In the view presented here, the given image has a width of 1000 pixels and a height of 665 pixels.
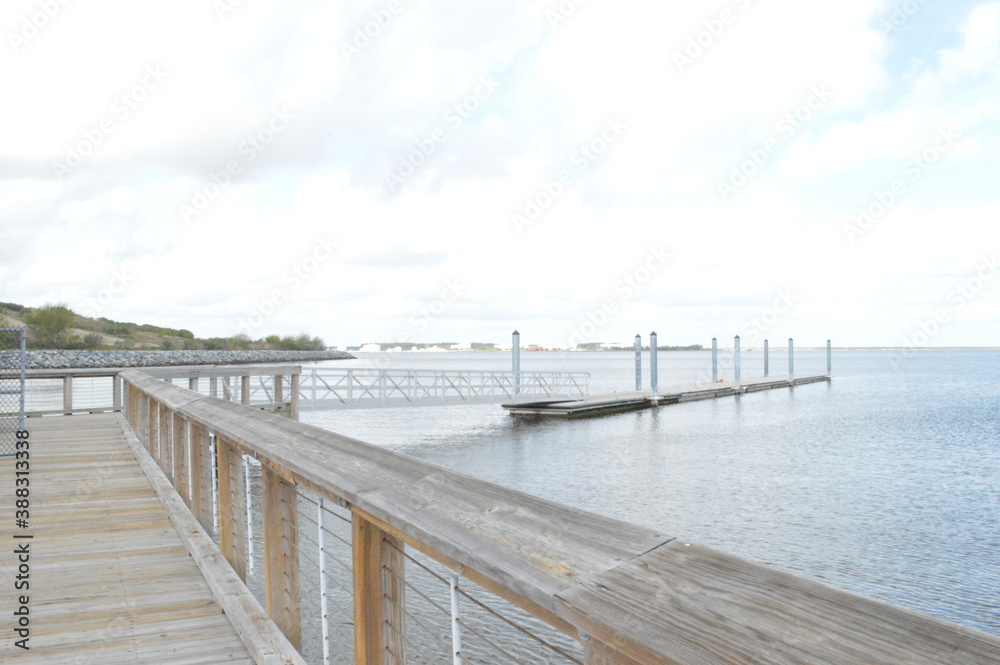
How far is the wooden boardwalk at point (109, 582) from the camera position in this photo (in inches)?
109

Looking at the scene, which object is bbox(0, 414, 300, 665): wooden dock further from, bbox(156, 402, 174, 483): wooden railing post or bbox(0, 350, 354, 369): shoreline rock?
bbox(0, 350, 354, 369): shoreline rock

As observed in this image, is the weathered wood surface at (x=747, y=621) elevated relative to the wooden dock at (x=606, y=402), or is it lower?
elevated

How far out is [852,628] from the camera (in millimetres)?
825

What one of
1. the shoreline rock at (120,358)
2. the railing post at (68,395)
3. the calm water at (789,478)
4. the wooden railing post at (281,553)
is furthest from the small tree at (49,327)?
the wooden railing post at (281,553)

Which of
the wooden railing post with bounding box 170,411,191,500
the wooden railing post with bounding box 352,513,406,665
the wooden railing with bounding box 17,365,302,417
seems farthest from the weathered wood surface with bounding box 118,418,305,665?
the wooden railing with bounding box 17,365,302,417

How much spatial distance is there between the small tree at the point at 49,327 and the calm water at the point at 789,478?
111ft

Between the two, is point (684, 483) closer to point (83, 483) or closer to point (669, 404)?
point (83, 483)

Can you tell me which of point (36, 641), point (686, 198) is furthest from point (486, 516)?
point (686, 198)

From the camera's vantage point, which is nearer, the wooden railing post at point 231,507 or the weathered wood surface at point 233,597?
the weathered wood surface at point 233,597

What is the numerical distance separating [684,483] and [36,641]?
1449 centimetres

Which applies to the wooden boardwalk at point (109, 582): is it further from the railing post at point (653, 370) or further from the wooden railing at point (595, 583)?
the railing post at point (653, 370)

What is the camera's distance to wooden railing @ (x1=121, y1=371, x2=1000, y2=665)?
0.80 meters

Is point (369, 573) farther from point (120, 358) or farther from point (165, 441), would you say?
point (120, 358)

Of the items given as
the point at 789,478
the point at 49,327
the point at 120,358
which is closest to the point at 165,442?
the point at 789,478
